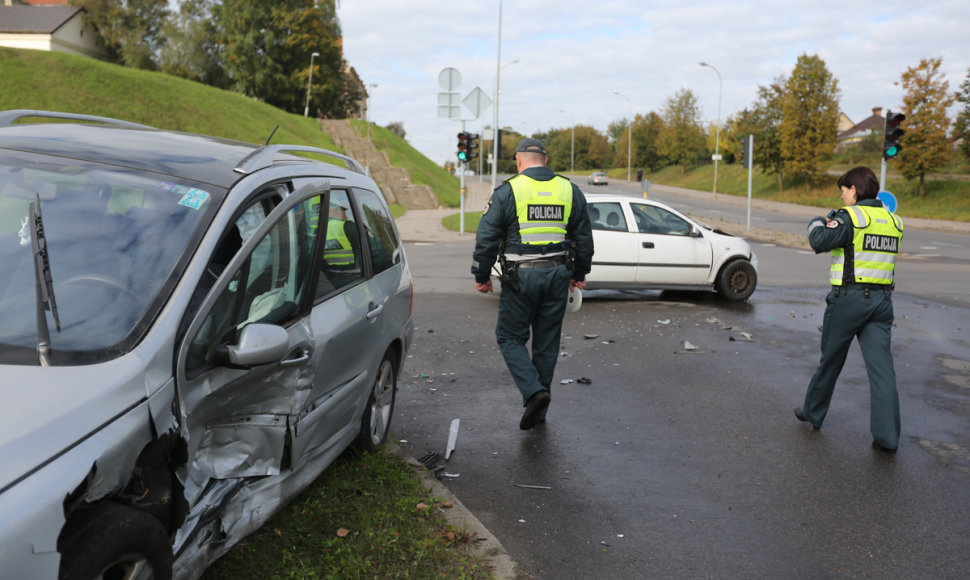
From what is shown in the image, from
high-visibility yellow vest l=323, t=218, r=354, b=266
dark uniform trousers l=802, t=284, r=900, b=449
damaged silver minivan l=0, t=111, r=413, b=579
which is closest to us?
damaged silver minivan l=0, t=111, r=413, b=579

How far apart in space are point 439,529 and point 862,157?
62392 millimetres

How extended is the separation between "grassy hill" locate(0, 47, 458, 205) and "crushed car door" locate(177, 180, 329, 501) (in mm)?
35608

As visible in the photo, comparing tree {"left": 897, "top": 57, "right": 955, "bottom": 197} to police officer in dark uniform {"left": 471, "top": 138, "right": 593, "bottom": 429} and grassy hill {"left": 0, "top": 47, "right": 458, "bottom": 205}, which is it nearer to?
grassy hill {"left": 0, "top": 47, "right": 458, "bottom": 205}

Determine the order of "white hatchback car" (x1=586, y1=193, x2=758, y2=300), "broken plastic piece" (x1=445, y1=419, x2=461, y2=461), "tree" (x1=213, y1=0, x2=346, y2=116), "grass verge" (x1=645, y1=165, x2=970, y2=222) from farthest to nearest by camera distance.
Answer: "tree" (x1=213, y1=0, x2=346, y2=116) < "grass verge" (x1=645, y1=165, x2=970, y2=222) < "white hatchback car" (x1=586, y1=193, x2=758, y2=300) < "broken plastic piece" (x1=445, y1=419, x2=461, y2=461)

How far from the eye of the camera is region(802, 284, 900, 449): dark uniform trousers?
5.46 m

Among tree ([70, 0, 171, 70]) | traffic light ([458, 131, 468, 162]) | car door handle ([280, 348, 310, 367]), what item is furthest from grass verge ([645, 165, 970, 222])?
tree ([70, 0, 171, 70])

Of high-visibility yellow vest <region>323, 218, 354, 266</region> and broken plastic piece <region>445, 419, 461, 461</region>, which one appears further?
broken plastic piece <region>445, 419, 461, 461</region>

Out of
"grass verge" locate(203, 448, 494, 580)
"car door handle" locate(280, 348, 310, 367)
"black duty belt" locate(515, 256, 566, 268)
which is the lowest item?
"grass verge" locate(203, 448, 494, 580)

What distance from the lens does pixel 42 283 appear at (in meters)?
2.76

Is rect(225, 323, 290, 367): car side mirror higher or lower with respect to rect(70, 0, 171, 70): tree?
lower

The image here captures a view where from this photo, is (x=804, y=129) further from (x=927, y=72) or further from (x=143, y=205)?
(x=143, y=205)

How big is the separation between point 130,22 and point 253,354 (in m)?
81.1

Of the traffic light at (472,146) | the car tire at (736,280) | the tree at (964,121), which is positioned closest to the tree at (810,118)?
the tree at (964,121)

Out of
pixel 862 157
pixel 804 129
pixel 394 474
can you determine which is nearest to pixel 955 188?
pixel 804 129
